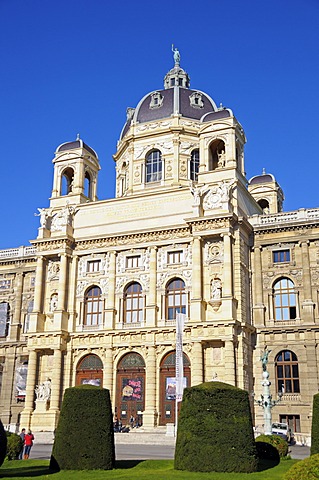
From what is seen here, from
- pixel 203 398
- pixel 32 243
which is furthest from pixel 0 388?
pixel 203 398

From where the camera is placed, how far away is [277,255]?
47.5 metres

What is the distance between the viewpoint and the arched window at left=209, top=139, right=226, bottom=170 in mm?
50500

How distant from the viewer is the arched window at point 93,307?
49000mm

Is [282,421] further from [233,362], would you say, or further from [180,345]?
[180,345]

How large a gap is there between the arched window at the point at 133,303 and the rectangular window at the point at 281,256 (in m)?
11.2

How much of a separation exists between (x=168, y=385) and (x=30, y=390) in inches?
454

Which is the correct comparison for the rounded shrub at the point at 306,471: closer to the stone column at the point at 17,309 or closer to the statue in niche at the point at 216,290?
the statue in niche at the point at 216,290

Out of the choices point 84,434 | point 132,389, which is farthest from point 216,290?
point 84,434

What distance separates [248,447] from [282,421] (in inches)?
985

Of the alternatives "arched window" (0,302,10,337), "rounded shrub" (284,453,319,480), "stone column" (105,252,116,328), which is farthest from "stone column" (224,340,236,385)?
"rounded shrub" (284,453,319,480)

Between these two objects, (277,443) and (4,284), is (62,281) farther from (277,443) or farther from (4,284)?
(277,443)

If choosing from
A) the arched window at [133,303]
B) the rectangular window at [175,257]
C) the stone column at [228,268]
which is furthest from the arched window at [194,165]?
the arched window at [133,303]

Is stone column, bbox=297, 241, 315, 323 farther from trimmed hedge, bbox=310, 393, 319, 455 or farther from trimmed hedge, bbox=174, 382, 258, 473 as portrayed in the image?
trimmed hedge, bbox=174, 382, 258, 473

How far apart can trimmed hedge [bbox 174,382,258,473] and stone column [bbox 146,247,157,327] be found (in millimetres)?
24946
